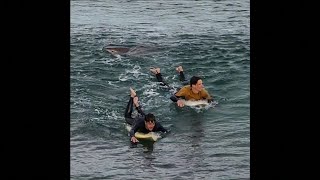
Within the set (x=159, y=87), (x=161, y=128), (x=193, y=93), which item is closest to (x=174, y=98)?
(x=193, y=93)

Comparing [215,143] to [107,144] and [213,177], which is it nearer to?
[213,177]

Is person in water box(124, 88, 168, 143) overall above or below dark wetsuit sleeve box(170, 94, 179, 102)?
below

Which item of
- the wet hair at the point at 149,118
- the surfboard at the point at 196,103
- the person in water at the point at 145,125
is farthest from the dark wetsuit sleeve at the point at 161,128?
the surfboard at the point at 196,103

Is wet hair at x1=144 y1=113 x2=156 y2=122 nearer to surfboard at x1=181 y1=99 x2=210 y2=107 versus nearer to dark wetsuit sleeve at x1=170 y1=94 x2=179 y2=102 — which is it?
dark wetsuit sleeve at x1=170 y1=94 x2=179 y2=102

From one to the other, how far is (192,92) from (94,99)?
2.84 meters

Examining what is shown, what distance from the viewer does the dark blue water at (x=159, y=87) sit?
1411 centimetres

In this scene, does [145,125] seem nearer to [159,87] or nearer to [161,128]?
[161,128]

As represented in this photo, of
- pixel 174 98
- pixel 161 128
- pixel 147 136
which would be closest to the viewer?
pixel 147 136

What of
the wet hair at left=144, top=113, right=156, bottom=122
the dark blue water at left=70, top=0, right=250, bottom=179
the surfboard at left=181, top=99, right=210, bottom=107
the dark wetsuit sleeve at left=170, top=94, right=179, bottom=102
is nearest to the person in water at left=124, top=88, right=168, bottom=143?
the wet hair at left=144, top=113, right=156, bottom=122

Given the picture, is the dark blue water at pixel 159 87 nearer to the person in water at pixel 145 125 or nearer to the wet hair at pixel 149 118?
the person in water at pixel 145 125

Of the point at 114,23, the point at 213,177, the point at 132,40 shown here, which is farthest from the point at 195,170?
the point at 114,23

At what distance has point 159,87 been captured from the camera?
18531 mm

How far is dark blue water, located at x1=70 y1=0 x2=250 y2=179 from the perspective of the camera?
46.3ft

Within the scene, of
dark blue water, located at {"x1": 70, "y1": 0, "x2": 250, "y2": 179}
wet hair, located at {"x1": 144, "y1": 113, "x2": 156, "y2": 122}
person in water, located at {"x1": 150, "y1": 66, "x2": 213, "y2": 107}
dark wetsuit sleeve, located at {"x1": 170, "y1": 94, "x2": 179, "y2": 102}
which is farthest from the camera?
dark wetsuit sleeve, located at {"x1": 170, "y1": 94, "x2": 179, "y2": 102}
